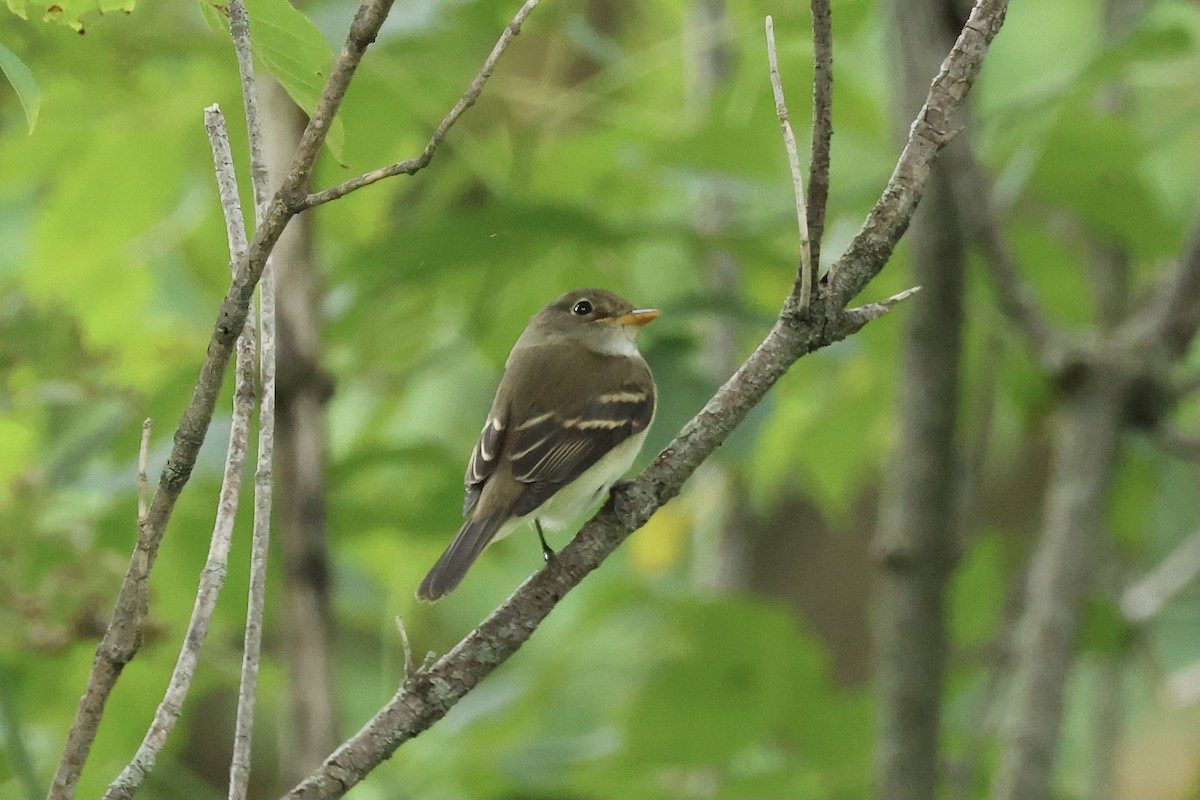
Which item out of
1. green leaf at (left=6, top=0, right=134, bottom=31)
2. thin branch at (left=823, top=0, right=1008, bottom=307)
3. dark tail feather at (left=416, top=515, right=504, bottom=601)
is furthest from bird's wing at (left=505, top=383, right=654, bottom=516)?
green leaf at (left=6, top=0, right=134, bottom=31)

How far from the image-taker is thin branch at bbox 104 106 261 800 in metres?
1.31

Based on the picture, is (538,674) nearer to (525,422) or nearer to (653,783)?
(653,783)

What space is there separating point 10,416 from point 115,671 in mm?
1648

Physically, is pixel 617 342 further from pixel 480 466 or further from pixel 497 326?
pixel 480 466

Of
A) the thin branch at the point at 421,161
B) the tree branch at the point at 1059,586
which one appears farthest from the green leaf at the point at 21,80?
the tree branch at the point at 1059,586

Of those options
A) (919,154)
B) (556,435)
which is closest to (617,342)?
(556,435)

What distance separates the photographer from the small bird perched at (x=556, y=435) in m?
2.63

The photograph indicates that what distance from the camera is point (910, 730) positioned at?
113 inches

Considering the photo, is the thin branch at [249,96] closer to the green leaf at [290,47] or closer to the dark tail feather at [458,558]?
the green leaf at [290,47]

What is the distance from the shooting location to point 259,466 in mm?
1436

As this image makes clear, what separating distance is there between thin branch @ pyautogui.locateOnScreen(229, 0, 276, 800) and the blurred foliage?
857 millimetres

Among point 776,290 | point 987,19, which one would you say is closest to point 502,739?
point 776,290

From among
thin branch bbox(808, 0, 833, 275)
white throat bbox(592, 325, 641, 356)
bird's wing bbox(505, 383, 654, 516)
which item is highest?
thin branch bbox(808, 0, 833, 275)

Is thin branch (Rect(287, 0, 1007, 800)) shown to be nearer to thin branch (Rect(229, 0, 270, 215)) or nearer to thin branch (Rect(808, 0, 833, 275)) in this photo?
thin branch (Rect(808, 0, 833, 275))
